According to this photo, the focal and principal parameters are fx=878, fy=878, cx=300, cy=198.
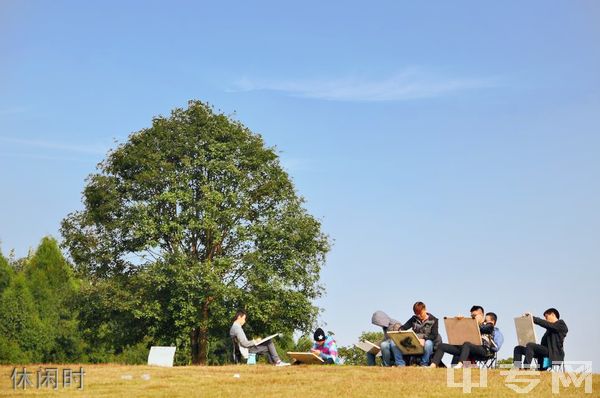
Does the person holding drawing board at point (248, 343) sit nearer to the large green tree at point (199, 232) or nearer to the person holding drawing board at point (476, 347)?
the person holding drawing board at point (476, 347)

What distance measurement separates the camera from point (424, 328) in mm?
22984

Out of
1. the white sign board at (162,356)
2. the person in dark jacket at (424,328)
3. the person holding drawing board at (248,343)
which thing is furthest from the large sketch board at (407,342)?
the white sign board at (162,356)

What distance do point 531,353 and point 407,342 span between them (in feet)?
10.3

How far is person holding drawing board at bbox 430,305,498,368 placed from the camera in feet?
73.2

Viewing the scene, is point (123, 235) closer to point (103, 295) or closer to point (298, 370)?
point (103, 295)

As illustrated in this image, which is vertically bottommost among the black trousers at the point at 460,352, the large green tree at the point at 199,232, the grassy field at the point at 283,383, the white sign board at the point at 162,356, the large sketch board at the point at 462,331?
the grassy field at the point at 283,383

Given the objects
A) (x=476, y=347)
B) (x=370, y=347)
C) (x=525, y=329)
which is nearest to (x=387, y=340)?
(x=370, y=347)

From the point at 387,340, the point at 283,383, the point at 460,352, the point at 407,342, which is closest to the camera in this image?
the point at 283,383

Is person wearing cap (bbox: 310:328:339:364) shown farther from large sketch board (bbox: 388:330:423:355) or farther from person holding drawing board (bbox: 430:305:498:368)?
person holding drawing board (bbox: 430:305:498:368)

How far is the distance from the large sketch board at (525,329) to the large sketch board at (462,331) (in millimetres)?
1179

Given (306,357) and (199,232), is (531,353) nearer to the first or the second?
(306,357)

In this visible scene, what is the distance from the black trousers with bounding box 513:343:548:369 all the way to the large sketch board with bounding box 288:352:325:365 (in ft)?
17.4

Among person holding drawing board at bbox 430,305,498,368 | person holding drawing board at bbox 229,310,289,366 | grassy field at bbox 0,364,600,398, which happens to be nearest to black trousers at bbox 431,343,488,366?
person holding drawing board at bbox 430,305,498,368

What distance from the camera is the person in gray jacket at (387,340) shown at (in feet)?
76.9
